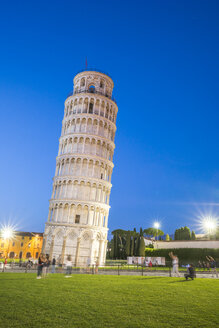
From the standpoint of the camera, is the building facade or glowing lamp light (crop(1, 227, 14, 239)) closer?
glowing lamp light (crop(1, 227, 14, 239))

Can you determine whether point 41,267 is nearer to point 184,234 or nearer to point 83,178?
point 83,178

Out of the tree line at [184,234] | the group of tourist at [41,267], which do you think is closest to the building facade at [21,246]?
the tree line at [184,234]

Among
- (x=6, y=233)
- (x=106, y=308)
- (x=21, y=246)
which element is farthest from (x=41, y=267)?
(x=21, y=246)

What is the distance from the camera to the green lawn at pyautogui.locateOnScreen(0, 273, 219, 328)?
26.4 feet

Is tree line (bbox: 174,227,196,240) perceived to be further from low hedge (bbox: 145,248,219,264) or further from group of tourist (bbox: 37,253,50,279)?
group of tourist (bbox: 37,253,50,279)

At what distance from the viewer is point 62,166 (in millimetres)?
52906

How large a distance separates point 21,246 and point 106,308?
8898 cm

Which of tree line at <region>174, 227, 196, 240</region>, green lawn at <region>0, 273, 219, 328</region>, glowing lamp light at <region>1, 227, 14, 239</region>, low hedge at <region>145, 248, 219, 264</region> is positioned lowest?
green lawn at <region>0, 273, 219, 328</region>

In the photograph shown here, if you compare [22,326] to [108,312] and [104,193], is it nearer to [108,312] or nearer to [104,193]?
[108,312]

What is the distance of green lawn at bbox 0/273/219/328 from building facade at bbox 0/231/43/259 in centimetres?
8153

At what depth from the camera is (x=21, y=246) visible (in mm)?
89562

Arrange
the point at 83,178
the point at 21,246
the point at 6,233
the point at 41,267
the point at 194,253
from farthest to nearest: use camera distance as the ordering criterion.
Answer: the point at 21,246 → the point at 6,233 → the point at 83,178 → the point at 194,253 → the point at 41,267

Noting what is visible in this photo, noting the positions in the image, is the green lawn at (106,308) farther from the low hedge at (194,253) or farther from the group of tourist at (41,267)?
the low hedge at (194,253)

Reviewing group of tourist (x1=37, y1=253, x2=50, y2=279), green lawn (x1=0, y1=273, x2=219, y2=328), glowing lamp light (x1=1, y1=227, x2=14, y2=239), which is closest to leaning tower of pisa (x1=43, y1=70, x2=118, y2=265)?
glowing lamp light (x1=1, y1=227, x2=14, y2=239)
